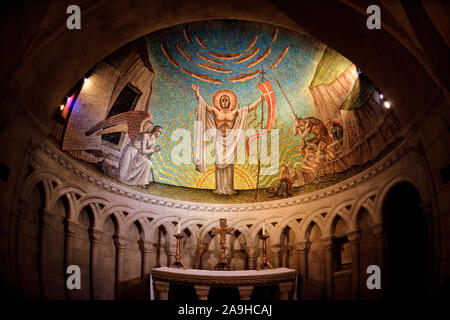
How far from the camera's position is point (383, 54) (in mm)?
9484

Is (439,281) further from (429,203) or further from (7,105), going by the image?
(7,105)

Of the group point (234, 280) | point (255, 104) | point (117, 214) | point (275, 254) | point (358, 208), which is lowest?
point (234, 280)

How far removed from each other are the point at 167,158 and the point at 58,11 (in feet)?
21.5

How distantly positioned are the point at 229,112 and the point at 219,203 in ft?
9.71

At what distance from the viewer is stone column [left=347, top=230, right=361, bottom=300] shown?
11.4 metres

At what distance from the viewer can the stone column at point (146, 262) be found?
12.8 metres

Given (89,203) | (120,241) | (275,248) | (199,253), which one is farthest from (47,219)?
(275,248)

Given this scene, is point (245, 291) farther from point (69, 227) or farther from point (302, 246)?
point (69, 227)

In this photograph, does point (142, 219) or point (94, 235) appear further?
point (142, 219)

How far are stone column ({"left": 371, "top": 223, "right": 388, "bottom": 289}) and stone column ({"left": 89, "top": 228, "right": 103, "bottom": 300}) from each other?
725 centimetres

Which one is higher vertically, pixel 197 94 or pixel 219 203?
pixel 197 94

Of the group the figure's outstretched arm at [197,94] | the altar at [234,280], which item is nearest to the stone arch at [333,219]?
the altar at [234,280]

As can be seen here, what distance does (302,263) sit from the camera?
42.7 feet

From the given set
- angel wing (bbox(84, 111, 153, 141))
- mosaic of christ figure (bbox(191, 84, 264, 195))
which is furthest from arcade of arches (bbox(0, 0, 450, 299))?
mosaic of christ figure (bbox(191, 84, 264, 195))
